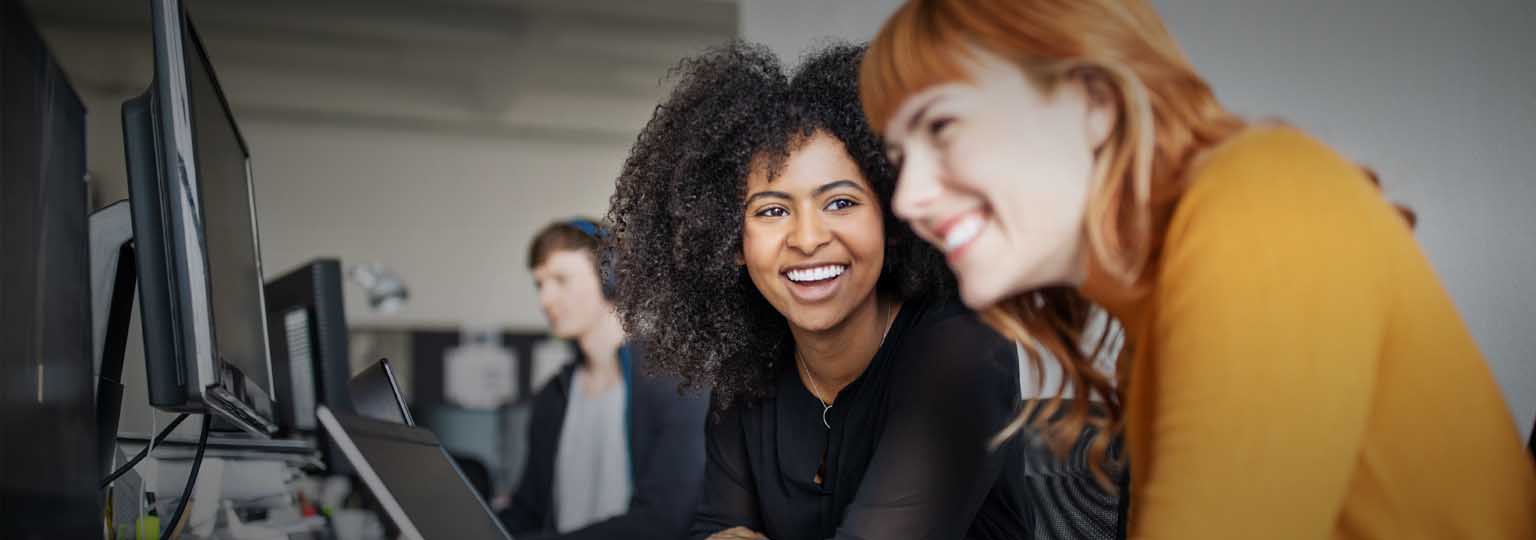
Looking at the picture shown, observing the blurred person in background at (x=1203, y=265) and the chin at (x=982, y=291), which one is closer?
the blurred person in background at (x=1203, y=265)

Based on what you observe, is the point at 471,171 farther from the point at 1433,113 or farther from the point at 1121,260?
the point at 1121,260

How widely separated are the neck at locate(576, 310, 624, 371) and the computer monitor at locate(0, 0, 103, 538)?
89.5 inches

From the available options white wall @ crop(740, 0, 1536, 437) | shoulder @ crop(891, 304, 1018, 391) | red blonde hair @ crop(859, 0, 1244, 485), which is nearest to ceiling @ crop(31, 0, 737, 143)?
white wall @ crop(740, 0, 1536, 437)

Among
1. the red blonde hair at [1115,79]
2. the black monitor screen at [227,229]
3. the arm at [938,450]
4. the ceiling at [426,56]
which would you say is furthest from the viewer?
the ceiling at [426,56]

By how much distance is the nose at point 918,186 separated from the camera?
825mm

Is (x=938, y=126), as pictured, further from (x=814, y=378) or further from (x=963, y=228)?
(x=814, y=378)

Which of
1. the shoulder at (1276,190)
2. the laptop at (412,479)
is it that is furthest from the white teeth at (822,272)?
the shoulder at (1276,190)

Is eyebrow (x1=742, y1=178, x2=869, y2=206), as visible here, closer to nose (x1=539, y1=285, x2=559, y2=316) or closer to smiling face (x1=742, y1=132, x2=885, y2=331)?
smiling face (x1=742, y1=132, x2=885, y2=331)

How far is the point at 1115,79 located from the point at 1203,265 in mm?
150

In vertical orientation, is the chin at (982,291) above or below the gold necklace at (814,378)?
above

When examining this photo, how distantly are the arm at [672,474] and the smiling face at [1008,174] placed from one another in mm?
1752

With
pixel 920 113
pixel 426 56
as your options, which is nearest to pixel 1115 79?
pixel 920 113

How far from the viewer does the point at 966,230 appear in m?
0.82

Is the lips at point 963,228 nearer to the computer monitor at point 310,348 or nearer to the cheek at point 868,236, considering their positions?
the cheek at point 868,236
